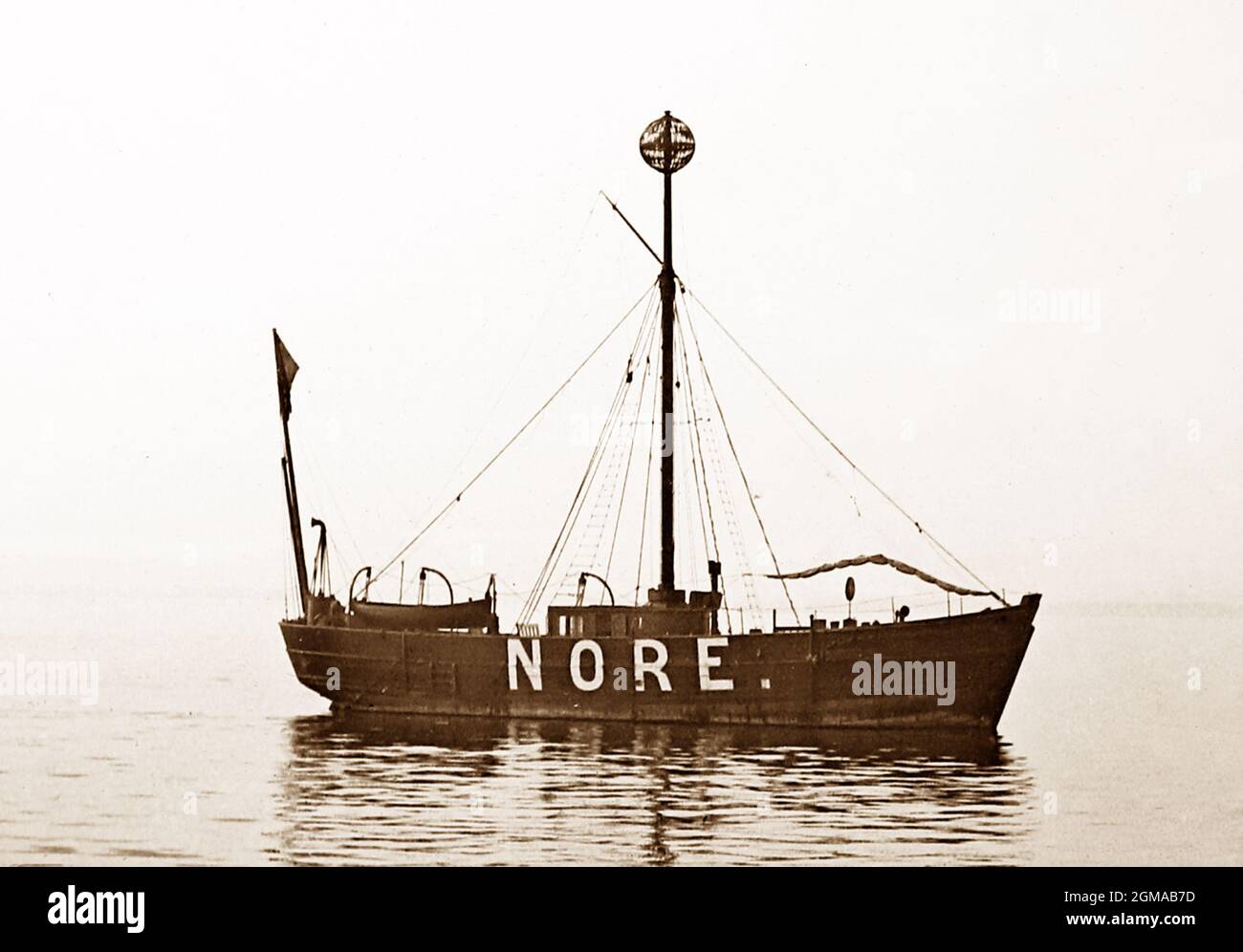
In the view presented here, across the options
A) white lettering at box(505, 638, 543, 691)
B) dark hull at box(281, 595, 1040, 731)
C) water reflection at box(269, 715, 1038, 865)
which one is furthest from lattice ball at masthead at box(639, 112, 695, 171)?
water reflection at box(269, 715, 1038, 865)

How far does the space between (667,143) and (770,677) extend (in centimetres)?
1273

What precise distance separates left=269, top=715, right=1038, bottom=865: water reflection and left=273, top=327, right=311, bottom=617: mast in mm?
4701

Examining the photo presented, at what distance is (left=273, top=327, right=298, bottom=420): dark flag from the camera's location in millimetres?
37688

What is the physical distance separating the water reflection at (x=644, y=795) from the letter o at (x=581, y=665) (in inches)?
36.4

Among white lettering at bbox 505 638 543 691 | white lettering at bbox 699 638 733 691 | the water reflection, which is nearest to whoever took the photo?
the water reflection

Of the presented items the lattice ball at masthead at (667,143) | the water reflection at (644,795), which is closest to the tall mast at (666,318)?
the lattice ball at masthead at (667,143)

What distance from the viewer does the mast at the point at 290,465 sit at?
124ft

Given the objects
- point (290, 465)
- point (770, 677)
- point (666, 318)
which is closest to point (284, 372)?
point (290, 465)

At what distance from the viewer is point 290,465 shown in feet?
127

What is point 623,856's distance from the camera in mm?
20391

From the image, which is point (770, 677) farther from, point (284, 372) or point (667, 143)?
point (284, 372)

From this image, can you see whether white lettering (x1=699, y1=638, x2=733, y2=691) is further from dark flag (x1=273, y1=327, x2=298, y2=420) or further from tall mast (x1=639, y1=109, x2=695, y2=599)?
dark flag (x1=273, y1=327, x2=298, y2=420)

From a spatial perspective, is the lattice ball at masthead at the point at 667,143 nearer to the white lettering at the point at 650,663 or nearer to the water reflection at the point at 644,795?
the white lettering at the point at 650,663
